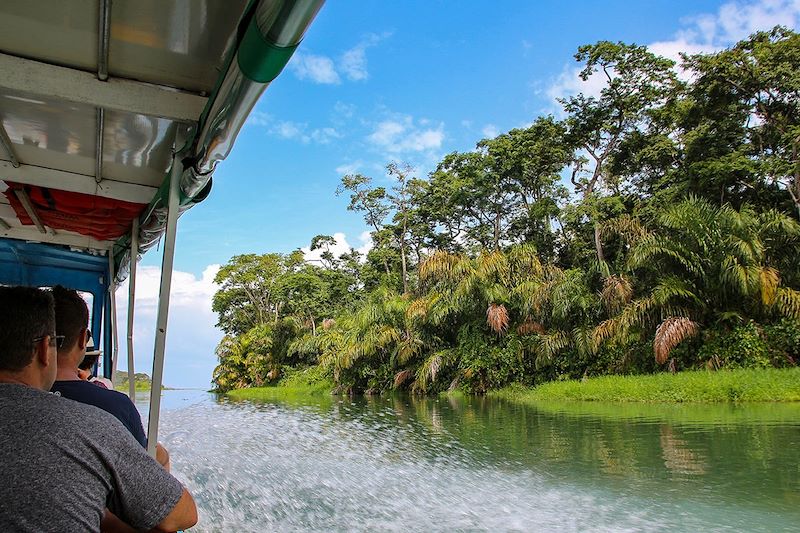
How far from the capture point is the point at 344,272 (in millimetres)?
39000

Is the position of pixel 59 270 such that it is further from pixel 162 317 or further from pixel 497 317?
pixel 497 317

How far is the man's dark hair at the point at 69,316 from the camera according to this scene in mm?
1854

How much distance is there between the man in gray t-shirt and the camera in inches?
45.1

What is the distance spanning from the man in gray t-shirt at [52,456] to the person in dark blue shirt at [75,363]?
0.55 meters

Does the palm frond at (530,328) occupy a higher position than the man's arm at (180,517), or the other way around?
the palm frond at (530,328)

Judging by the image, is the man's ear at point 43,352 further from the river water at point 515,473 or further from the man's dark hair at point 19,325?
the river water at point 515,473

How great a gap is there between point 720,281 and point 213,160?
47.7 ft

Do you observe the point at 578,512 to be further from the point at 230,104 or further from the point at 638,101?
the point at 638,101

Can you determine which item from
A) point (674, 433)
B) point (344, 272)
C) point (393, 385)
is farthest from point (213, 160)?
point (344, 272)

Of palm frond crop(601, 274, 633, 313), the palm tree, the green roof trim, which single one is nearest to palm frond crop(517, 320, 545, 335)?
palm frond crop(601, 274, 633, 313)

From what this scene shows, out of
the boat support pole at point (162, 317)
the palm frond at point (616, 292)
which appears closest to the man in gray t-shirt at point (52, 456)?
the boat support pole at point (162, 317)

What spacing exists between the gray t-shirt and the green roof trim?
1044 millimetres

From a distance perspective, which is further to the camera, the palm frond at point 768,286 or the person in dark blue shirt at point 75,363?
the palm frond at point 768,286

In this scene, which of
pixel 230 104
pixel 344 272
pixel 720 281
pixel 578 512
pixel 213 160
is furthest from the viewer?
pixel 344 272
